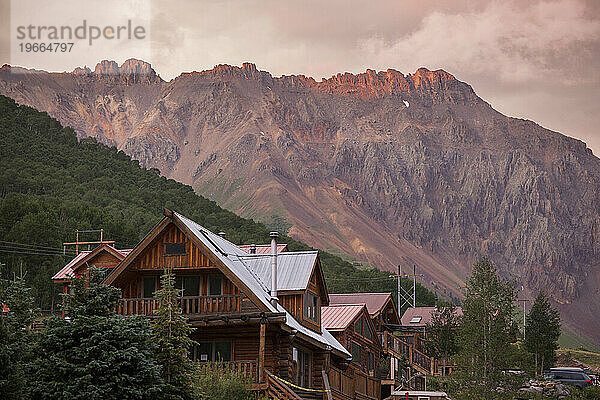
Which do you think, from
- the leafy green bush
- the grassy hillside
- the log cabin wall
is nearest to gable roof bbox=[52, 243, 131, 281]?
the log cabin wall

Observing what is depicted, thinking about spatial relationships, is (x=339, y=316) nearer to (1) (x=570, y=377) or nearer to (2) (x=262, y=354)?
(2) (x=262, y=354)

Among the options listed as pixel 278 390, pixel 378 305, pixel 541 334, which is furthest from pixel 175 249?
pixel 541 334

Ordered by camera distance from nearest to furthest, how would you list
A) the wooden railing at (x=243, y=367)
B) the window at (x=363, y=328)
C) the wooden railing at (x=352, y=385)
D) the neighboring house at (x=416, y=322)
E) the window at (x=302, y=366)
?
the wooden railing at (x=243, y=367), the window at (x=302, y=366), the wooden railing at (x=352, y=385), the window at (x=363, y=328), the neighboring house at (x=416, y=322)

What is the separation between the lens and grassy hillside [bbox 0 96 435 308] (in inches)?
3533

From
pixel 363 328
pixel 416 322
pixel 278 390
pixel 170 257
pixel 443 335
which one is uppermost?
pixel 170 257

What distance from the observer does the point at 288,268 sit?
124 ft

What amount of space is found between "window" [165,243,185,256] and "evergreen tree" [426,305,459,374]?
41.4 meters

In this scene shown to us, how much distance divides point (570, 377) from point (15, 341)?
52.0 meters

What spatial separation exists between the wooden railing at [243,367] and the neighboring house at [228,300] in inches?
1.8

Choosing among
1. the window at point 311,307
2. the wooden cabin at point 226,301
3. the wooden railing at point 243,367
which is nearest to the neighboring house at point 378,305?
the window at point 311,307

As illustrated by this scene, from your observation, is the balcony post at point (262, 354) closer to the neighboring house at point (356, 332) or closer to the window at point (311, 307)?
the window at point (311, 307)

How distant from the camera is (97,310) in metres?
22.8

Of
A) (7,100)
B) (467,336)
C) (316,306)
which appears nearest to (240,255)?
(316,306)

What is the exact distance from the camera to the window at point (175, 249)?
33812 millimetres
